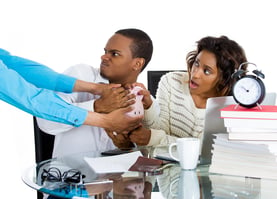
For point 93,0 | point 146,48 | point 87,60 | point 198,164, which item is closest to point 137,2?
point 93,0

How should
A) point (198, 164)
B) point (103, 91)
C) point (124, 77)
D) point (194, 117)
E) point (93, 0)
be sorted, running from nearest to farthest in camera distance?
point (198, 164)
point (103, 91)
point (124, 77)
point (194, 117)
point (93, 0)

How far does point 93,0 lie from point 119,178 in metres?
2.62

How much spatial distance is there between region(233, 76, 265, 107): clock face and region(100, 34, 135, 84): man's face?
731 millimetres

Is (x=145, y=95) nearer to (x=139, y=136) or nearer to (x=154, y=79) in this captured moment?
(x=139, y=136)

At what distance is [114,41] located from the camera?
253 cm

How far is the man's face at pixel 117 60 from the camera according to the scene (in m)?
2.51

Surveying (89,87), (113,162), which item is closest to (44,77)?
(89,87)

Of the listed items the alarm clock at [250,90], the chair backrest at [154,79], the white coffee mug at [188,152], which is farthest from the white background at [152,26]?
the alarm clock at [250,90]

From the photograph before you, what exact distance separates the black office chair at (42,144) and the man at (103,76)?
0.11m

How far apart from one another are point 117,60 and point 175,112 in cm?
52

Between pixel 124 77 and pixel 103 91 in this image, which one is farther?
pixel 124 77

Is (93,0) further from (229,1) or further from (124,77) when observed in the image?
(124,77)

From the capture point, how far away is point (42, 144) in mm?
2639

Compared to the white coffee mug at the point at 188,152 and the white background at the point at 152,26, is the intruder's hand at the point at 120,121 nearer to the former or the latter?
the white coffee mug at the point at 188,152
